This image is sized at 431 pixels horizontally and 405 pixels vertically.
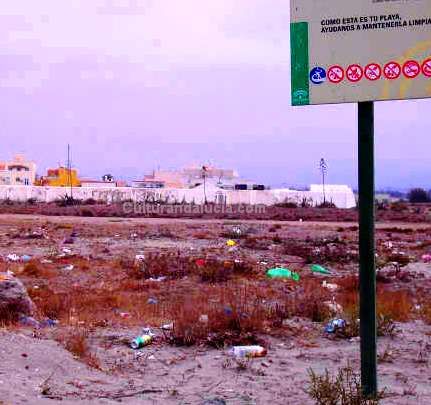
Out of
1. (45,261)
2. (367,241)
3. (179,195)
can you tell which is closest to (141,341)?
(367,241)

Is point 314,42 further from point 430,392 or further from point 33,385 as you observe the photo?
point 33,385

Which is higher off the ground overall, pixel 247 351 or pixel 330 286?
pixel 247 351

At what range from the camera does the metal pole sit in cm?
358

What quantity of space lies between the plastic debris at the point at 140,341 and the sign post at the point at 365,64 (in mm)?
2249

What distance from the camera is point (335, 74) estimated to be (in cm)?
353

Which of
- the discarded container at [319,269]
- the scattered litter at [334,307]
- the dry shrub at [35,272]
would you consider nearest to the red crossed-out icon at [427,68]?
the scattered litter at [334,307]

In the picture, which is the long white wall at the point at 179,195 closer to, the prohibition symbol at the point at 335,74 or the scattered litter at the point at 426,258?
the scattered litter at the point at 426,258

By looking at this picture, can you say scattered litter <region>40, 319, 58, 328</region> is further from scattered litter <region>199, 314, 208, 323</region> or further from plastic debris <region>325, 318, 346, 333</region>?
plastic debris <region>325, 318, 346, 333</region>

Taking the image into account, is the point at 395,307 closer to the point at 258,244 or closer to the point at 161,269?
the point at 161,269

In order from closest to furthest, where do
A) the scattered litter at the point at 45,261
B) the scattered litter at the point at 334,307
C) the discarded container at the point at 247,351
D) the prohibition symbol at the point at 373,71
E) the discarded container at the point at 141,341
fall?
the prohibition symbol at the point at 373,71 < the discarded container at the point at 247,351 < the discarded container at the point at 141,341 < the scattered litter at the point at 334,307 < the scattered litter at the point at 45,261

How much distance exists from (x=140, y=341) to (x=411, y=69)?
10.6ft

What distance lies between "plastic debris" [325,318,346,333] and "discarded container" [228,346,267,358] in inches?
40.5

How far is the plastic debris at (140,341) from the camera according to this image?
5.32 meters

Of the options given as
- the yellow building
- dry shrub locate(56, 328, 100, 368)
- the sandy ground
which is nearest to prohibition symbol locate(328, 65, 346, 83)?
the sandy ground
